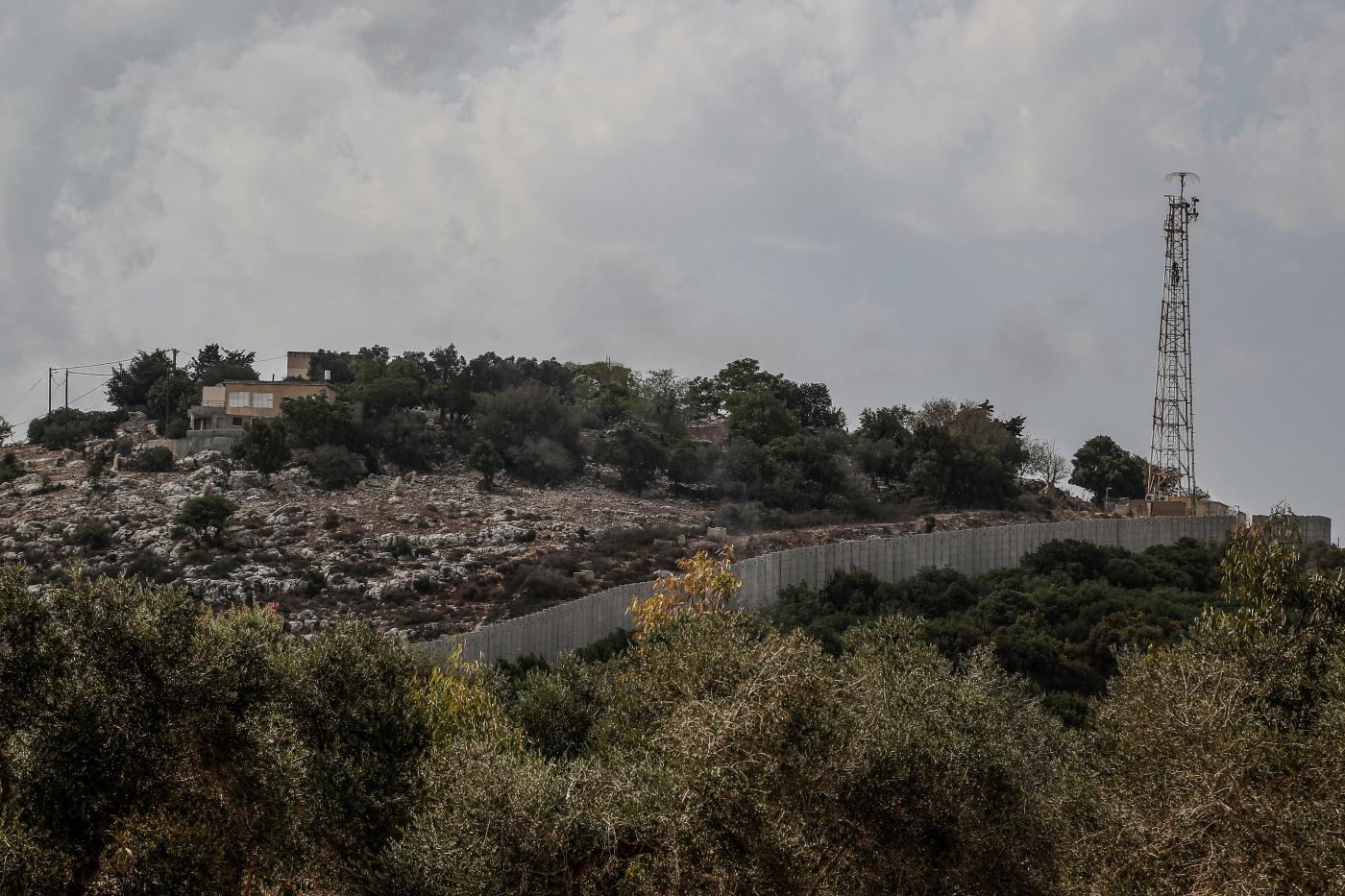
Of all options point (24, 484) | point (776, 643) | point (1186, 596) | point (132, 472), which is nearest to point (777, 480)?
point (1186, 596)

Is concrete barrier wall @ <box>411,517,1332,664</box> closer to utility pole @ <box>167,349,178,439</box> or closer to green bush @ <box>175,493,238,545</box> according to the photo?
green bush @ <box>175,493,238,545</box>

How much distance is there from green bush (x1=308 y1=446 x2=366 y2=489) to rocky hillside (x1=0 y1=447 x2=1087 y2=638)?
0.68 metres

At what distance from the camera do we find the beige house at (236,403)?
6750cm

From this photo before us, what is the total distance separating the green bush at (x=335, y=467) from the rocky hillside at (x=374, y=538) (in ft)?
2.23

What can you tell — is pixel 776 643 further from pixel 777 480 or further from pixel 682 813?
pixel 777 480

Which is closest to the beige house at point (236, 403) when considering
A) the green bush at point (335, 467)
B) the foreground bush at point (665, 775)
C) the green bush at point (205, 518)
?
the green bush at point (335, 467)

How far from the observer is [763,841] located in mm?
13414

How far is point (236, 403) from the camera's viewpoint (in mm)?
67938

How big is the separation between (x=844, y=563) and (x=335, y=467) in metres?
25.3

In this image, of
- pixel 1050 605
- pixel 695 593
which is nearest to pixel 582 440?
pixel 1050 605

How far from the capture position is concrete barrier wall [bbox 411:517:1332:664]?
36688 mm

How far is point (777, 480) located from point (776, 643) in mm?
45659

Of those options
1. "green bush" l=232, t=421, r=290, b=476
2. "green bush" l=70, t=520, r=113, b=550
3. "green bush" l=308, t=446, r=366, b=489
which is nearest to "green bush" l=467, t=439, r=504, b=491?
"green bush" l=308, t=446, r=366, b=489

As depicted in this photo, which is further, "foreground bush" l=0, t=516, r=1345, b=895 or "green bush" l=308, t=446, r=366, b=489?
"green bush" l=308, t=446, r=366, b=489
